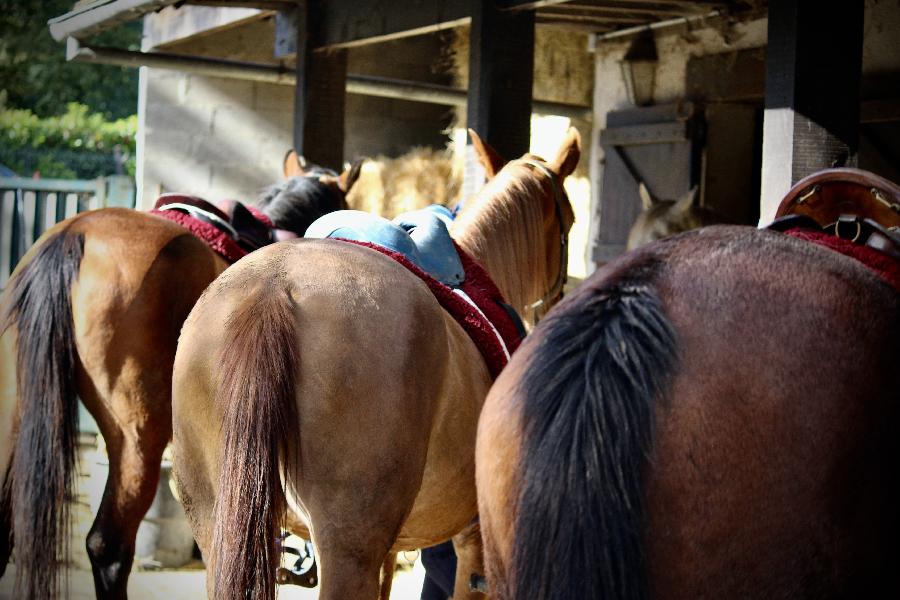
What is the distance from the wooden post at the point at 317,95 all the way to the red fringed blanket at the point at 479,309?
3.26 m

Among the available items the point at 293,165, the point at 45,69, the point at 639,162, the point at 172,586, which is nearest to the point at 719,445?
the point at 172,586

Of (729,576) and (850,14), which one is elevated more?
(850,14)

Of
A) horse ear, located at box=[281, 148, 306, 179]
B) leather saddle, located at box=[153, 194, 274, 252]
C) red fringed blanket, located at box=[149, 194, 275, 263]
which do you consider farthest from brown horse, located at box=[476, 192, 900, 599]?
horse ear, located at box=[281, 148, 306, 179]

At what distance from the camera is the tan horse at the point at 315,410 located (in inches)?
71.3

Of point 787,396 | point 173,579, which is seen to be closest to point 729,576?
point 787,396

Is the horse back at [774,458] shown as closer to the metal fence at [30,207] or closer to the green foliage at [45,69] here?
the metal fence at [30,207]

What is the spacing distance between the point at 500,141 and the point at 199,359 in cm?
253

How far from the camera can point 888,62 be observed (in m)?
4.90

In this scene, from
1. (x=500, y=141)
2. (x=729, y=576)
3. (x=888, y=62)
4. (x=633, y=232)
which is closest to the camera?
(x=729, y=576)

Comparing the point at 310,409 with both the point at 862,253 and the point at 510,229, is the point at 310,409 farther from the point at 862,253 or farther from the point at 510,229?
the point at 510,229

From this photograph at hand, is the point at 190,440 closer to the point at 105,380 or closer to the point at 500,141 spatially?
the point at 105,380

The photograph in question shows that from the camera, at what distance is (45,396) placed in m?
2.96

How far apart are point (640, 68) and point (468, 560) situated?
186 inches

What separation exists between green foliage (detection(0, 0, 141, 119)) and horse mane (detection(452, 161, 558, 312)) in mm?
20541
